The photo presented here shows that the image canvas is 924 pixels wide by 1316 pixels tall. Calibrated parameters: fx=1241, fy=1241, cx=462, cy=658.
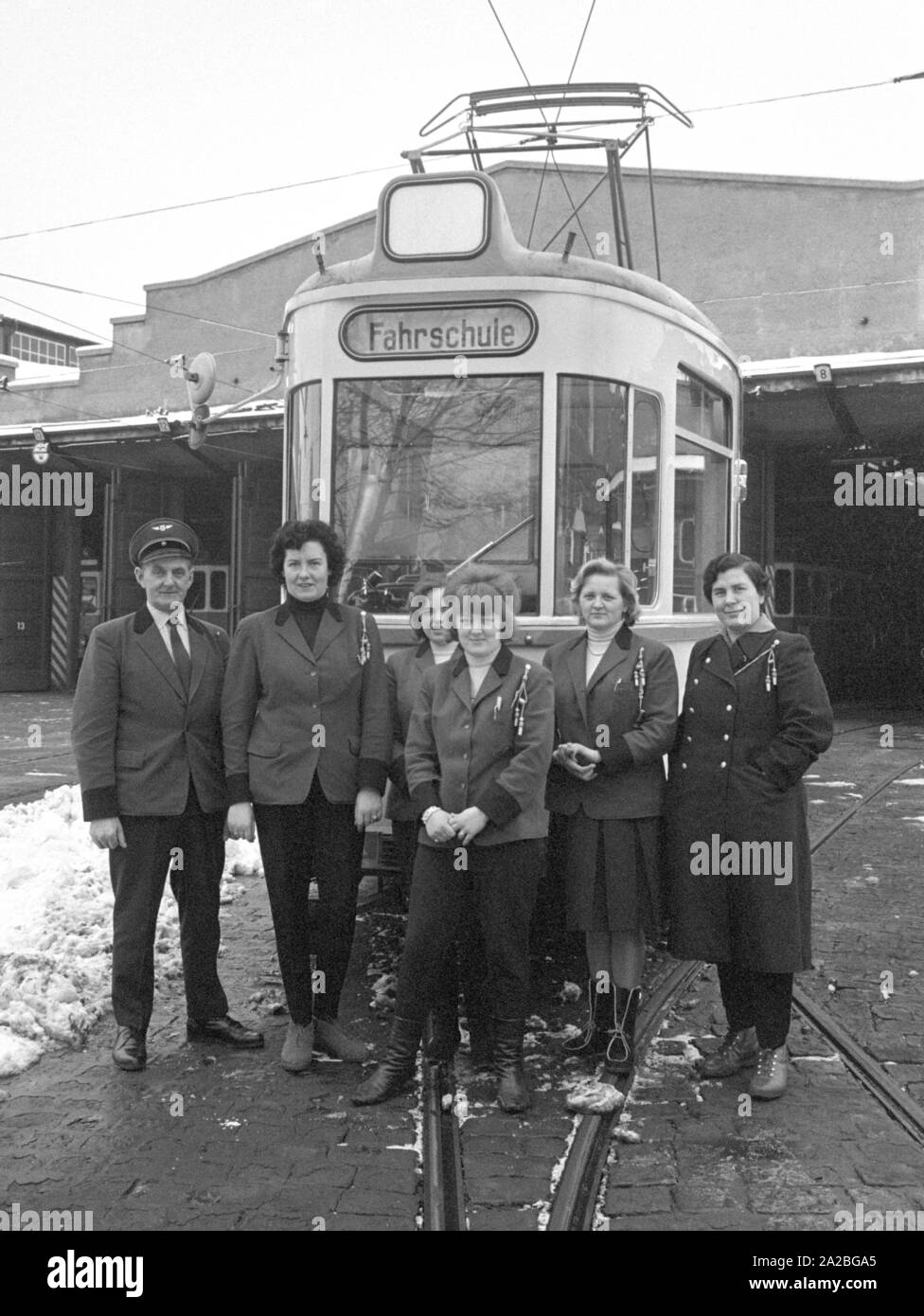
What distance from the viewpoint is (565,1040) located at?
15.3ft

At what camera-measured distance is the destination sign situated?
544 centimetres

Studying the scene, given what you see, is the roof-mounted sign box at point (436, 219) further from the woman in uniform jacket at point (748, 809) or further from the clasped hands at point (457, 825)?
the clasped hands at point (457, 825)

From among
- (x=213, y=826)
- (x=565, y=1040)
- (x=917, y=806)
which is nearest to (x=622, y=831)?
(x=565, y=1040)

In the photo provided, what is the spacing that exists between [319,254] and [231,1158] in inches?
152

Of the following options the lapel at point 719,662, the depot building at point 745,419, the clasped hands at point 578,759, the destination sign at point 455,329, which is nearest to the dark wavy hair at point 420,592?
the clasped hands at point 578,759

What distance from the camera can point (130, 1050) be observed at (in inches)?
176

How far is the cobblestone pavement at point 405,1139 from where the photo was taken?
341 centimetres

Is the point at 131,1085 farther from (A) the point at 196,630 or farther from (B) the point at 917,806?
(B) the point at 917,806

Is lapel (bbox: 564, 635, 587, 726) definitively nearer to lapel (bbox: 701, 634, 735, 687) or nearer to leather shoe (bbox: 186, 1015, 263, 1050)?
lapel (bbox: 701, 634, 735, 687)

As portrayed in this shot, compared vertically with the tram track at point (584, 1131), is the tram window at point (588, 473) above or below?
above

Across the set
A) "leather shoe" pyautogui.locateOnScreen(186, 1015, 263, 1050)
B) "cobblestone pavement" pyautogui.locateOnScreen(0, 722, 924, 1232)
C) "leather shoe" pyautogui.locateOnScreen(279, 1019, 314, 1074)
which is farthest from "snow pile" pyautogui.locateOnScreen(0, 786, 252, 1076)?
"leather shoe" pyautogui.locateOnScreen(279, 1019, 314, 1074)

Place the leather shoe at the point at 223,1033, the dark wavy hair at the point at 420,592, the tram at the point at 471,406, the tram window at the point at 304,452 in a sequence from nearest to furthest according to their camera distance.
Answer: the leather shoe at the point at 223,1033 → the dark wavy hair at the point at 420,592 → the tram at the point at 471,406 → the tram window at the point at 304,452

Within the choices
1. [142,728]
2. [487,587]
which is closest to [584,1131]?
[487,587]

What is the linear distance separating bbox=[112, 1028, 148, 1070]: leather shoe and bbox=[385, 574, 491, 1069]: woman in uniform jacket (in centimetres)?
105
